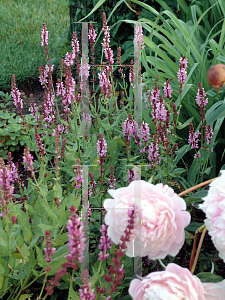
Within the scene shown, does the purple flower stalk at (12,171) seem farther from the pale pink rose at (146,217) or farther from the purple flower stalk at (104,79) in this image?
the pale pink rose at (146,217)

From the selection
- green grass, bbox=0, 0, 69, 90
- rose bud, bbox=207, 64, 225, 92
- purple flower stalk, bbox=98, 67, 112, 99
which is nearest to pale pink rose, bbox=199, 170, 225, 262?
rose bud, bbox=207, 64, 225, 92

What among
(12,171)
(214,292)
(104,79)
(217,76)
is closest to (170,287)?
(214,292)

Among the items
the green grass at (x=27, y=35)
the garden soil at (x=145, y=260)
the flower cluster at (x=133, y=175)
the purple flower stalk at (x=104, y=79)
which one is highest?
the green grass at (x=27, y=35)

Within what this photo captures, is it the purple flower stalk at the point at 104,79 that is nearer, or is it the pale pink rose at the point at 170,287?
the pale pink rose at the point at 170,287

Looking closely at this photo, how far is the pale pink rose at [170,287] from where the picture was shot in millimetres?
563

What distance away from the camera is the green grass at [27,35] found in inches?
152

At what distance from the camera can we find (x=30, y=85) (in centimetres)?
378

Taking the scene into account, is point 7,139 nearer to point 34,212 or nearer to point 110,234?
point 34,212

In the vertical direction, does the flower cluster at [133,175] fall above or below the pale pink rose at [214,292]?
above

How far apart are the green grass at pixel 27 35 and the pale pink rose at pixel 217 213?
11.0 ft

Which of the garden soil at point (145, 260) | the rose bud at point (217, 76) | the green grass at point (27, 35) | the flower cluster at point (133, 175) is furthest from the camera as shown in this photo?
the green grass at point (27, 35)

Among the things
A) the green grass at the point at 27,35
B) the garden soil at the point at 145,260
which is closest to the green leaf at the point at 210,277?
the garden soil at the point at 145,260

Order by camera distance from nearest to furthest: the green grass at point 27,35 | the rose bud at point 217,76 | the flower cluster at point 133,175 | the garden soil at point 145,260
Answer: the rose bud at point 217,76, the flower cluster at point 133,175, the garden soil at point 145,260, the green grass at point 27,35

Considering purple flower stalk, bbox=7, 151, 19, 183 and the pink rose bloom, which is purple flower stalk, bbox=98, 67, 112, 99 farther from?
the pink rose bloom
